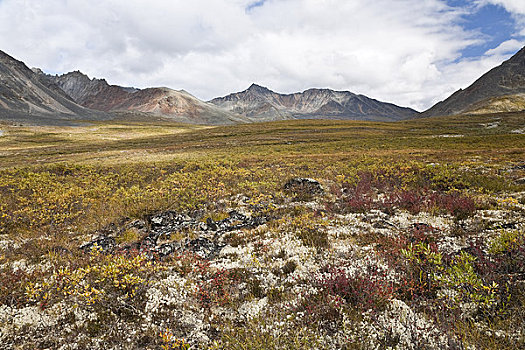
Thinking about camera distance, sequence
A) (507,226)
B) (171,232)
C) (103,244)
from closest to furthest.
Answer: (507,226) → (103,244) → (171,232)

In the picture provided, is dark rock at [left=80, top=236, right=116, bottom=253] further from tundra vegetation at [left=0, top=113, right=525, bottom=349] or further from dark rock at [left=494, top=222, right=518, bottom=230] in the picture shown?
dark rock at [left=494, top=222, right=518, bottom=230]

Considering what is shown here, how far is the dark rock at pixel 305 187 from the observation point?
16.4 meters

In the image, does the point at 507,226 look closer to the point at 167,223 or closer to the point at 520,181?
the point at 520,181

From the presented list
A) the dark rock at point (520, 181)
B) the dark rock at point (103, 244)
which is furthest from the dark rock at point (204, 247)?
the dark rock at point (520, 181)

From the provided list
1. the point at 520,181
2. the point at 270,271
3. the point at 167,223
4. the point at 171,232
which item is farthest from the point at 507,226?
the point at 167,223

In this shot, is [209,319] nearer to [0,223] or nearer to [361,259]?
[361,259]

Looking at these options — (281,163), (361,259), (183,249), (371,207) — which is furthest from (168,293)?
(281,163)

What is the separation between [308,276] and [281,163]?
2244 cm

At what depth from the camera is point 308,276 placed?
7.30 meters

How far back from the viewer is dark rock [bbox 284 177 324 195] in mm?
16406

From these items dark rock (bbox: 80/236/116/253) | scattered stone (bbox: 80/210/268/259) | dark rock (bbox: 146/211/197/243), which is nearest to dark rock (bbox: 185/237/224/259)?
scattered stone (bbox: 80/210/268/259)

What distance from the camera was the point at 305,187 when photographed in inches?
667

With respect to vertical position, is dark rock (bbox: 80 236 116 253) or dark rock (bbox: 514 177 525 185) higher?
dark rock (bbox: 514 177 525 185)

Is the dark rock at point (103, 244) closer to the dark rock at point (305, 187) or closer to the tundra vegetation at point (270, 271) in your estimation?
the tundra vegetation at point (270, 271)
